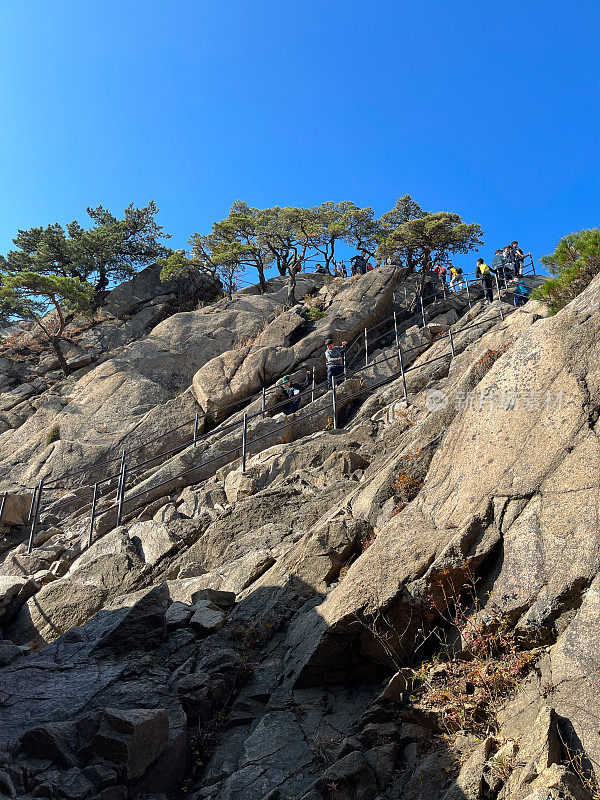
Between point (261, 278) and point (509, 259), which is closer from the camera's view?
point (509, 259)

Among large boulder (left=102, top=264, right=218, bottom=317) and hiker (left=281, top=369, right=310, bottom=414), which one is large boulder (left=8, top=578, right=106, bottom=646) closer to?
hiker (left=281, top=369, right=310, bottom=414)

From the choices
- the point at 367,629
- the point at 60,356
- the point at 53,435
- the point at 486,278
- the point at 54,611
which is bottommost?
the point at 54,611

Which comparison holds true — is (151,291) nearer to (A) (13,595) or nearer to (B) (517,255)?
(B) (517,255)

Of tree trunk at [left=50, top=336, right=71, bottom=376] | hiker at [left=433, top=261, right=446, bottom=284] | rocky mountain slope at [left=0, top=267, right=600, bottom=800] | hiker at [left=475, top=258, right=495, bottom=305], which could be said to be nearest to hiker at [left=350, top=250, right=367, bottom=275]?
hiker at [left=433, top=261, right=446, bottom=284]

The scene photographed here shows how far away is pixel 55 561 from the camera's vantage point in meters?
12.6

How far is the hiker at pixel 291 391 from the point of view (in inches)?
660

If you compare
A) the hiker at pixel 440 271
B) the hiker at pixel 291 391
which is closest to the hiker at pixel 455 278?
the hiker at pixel 440 271

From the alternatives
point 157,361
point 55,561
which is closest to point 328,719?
point 55,561

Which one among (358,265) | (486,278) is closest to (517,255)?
(486,278)

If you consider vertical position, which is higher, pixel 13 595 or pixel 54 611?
pixel 13 595

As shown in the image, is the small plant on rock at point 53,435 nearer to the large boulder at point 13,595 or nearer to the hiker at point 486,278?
the large boulder at point 13,595

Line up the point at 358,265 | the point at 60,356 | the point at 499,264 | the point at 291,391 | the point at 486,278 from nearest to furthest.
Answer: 1. the point at 291,391
2. the point at 486,278
3. the point at 499,264
4. the point at 60,356
5. the point at 358,265

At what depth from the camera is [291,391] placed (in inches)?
672

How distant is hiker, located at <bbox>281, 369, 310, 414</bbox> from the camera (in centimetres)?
1677
